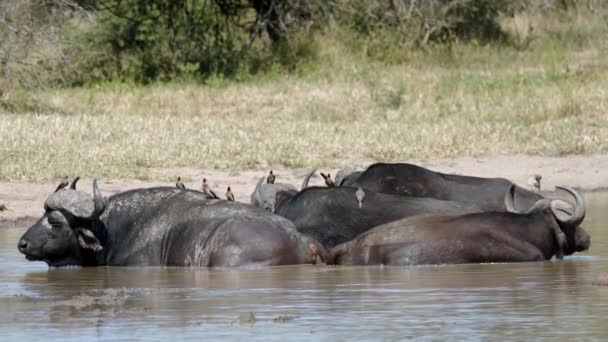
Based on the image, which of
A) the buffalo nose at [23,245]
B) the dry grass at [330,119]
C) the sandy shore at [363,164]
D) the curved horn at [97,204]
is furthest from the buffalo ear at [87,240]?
the dry grass at [330,119]

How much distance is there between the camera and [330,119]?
20.8 meters

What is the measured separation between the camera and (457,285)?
8984 mm

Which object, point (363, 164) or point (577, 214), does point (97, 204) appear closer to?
point (577, 214)

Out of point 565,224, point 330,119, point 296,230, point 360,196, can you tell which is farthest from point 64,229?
point 330,119

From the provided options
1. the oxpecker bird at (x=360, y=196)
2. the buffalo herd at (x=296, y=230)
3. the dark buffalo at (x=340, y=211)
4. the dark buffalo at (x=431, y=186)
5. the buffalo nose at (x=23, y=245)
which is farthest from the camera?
the dark buffalo at (x=431, y=186)

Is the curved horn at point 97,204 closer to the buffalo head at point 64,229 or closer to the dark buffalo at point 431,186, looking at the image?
the buffalo head at point 64,229

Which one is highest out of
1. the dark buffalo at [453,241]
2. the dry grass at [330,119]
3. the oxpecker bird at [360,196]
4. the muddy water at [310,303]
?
the dry grass at [330,119]

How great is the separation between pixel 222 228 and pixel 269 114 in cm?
1135

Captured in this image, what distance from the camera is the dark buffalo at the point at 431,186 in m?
12.3

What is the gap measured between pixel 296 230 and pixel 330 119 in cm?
1069

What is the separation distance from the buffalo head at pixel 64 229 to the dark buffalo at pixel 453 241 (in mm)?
1769

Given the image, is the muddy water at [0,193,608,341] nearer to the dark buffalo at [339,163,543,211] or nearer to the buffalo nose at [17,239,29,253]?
the buffalo nose at [17,239,29,253]

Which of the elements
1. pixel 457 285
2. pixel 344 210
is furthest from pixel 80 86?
pixel 457 285

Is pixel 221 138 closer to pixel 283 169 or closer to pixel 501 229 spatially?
pixel 283 169
